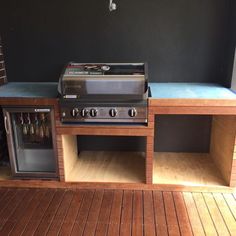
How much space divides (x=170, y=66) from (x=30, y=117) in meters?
1.33

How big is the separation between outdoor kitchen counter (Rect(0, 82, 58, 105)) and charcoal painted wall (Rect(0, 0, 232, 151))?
0.19m

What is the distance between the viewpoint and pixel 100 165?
2.52 m

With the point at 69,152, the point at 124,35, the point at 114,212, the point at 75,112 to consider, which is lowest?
the point at 114,212

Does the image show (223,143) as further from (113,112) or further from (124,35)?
(124,35)

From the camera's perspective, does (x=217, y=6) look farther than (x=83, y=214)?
Yes

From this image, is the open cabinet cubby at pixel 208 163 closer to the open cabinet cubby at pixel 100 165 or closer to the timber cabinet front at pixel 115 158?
the timber cabinet front at pixel 115 158

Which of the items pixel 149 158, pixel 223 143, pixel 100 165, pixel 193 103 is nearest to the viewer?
pixel 193 103

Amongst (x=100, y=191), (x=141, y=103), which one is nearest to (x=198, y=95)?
(x=141, y=103)

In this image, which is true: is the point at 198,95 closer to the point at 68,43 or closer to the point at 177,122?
the point at 177,122

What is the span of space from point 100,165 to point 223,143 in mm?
1121

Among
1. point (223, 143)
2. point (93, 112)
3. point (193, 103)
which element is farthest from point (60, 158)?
point (223, 143)

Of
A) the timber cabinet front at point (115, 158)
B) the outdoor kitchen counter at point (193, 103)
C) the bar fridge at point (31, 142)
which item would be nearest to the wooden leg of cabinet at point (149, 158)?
the timber cabinet front at point (115, 158)

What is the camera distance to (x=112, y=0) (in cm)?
232

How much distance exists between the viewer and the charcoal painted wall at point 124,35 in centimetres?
233
